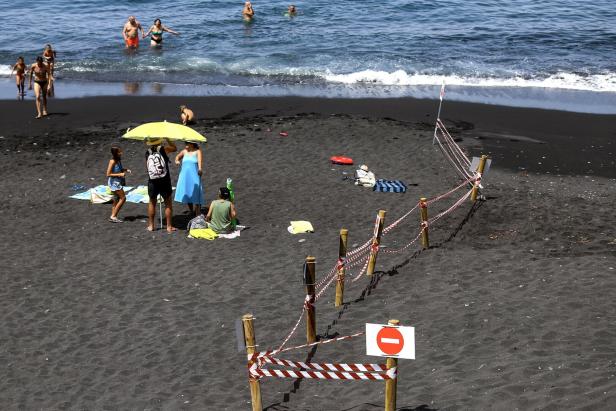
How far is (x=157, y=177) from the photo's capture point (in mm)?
14414

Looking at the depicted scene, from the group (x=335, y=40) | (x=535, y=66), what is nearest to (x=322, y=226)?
(x=535, y=66)

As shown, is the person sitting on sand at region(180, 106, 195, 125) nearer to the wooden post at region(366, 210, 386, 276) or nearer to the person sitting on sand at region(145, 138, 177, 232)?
the person sitting on sand at region(145, 138, 177, 232)

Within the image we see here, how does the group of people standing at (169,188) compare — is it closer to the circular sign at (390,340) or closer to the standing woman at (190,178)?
the standing woman at (190,178)

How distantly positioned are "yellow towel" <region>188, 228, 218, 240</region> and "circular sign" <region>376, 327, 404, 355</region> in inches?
273

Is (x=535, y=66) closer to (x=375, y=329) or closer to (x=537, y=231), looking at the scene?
(x=537, y=231)

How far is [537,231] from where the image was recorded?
14.3 meters

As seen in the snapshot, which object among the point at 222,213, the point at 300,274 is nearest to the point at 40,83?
the point at 222,213

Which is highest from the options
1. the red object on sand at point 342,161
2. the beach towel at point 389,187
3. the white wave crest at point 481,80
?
the white wave crest at point 481,80

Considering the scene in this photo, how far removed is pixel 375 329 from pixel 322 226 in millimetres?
7186

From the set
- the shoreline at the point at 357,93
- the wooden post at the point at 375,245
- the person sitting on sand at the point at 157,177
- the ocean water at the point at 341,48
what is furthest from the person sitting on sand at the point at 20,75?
the wooden post at the point at 375,245

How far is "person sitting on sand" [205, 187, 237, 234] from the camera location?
14289 mm

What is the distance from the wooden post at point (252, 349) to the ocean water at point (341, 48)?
59.2 feet

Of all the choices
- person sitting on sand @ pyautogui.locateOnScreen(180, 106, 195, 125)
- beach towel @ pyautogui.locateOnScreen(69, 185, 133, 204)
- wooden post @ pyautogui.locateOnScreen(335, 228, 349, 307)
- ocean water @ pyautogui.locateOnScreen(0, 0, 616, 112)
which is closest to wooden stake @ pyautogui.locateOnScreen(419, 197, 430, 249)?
wooden post @ pyautogui.locateOnScreen(335, 228, 349, 307)

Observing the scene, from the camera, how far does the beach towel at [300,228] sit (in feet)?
47.8
